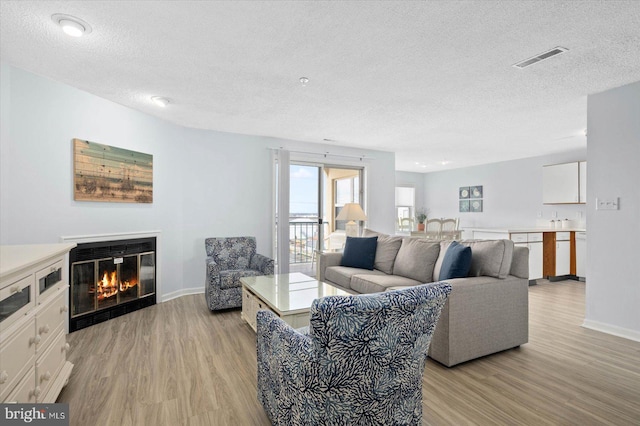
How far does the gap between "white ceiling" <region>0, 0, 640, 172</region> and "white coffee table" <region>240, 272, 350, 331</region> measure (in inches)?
76.8

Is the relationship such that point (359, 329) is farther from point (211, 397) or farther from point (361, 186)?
point (361, 186)

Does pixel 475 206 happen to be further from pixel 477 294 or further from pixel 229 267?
pixel 229 267

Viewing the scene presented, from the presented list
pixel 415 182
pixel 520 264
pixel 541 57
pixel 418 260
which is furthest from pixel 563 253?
pixel 541 57

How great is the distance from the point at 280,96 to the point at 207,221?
230 cm

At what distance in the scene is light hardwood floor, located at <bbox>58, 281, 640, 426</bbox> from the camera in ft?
6.12

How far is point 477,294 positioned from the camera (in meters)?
2.51

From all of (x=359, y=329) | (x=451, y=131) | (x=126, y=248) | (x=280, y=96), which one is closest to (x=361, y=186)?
(x=451, y=131)

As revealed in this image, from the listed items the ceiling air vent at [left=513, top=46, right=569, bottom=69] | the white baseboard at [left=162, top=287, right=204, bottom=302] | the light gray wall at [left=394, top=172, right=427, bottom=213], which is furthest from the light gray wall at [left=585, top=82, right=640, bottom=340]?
the light gray wall at [left=394, top=172, right=427, bottom=213]

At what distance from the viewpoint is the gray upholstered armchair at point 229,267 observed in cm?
381

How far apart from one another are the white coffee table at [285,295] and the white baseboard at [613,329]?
256 centimetres

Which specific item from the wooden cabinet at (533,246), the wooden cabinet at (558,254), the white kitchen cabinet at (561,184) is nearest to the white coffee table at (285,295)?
the wooden cabinet at (533,246)

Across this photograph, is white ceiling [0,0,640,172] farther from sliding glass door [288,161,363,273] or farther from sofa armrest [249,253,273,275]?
sofa armrest [249,253,273,275]

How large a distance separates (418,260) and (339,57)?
2.03 metres

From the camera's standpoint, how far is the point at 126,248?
382cm
